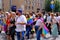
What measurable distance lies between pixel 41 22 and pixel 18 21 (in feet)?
4.39

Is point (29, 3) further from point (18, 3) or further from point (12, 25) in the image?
point (12, 25)

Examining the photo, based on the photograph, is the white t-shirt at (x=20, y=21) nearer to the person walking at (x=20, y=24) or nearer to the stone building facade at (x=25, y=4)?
the person walking at (x=20, y=24)

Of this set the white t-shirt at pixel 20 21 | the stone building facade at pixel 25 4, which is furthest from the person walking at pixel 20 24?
the stone building facade at pixel 25 4

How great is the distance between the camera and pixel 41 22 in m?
11.7

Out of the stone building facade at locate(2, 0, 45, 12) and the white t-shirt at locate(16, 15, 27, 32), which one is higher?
the white t-shirt at locate(16, 15, 27, 32)

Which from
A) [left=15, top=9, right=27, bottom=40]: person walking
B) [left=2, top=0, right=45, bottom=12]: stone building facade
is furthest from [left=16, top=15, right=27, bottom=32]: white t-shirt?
[left=2, top=0, right=45, bottom=12]: stone building facade

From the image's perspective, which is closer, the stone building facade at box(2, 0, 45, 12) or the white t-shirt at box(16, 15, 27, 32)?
the white t-shirt at box(16, 15, 27, 32)

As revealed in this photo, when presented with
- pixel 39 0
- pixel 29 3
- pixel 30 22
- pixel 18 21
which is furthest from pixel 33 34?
pixel 39 0

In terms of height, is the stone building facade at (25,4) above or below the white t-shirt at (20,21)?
below

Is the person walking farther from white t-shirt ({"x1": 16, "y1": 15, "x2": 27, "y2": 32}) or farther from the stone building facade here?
the stone building facade

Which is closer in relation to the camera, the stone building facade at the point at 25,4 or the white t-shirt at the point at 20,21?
the white t-shirt at the point at 20,21

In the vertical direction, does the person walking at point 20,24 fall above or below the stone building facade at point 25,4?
above

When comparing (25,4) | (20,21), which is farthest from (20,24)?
(25,4)

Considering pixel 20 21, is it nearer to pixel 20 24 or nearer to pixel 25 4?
pixel 20 24
